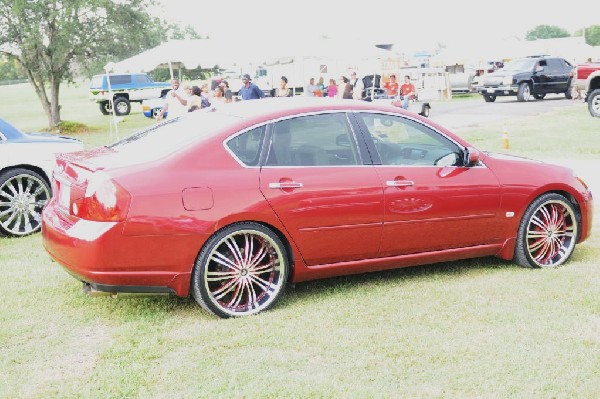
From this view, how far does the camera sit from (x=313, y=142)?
17.4 ft

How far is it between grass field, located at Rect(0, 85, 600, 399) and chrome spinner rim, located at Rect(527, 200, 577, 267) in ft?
0.49

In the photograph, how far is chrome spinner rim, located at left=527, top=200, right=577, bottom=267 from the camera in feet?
19.8

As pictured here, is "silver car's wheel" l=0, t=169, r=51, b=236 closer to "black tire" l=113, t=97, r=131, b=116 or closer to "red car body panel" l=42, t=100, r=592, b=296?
"red car body panel" l=42, t=100, r=592, b=296

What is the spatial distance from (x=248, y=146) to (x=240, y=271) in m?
0.85

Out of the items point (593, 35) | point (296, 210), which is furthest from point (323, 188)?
point (593, 35)

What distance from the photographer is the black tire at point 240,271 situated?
15.9ft

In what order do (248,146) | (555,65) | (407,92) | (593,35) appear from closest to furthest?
(248,146), (407,92), (555,65), (593,35)

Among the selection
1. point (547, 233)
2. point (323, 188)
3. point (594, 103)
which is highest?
point (323, 188)

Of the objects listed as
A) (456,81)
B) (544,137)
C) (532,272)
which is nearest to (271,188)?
(532,272)

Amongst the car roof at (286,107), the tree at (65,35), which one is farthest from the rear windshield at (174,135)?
the tree at (65,35)

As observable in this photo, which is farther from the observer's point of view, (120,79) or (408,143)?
(120,79)

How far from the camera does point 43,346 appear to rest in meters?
4.53

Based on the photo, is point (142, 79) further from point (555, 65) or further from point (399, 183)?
point (399, 183)

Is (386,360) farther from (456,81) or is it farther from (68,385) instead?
(456,81)
